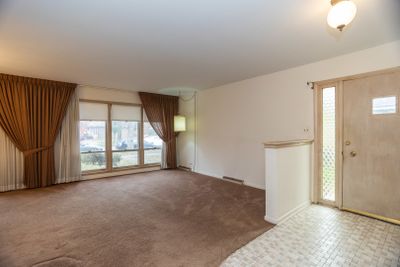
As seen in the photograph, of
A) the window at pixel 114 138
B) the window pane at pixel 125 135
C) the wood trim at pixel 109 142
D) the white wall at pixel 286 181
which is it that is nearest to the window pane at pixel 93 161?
the window at pixel 114 138

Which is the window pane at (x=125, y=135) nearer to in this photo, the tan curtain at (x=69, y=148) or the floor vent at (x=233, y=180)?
the tan curtain at (x=69, y=148)

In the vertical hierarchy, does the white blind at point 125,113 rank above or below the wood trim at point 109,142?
above

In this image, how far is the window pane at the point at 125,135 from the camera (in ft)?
18.0

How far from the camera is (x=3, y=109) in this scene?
3.97 m

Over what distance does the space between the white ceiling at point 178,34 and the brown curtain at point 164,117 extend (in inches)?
81.7

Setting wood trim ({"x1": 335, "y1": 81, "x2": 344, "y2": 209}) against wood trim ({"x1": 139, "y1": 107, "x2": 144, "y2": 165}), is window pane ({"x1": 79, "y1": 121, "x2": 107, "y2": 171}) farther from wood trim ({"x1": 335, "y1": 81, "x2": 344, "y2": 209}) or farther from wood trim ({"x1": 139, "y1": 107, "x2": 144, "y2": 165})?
wood trim ({"x1": 335, "y1": 81, "x2": 344, "y2": 209})

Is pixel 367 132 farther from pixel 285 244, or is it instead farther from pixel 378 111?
pixel 285 244

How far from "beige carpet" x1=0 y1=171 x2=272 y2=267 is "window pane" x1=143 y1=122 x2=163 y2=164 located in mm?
1858

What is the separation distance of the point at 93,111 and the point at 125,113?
0.83 meters

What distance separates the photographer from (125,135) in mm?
5691

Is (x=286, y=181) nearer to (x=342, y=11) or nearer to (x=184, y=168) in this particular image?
(x=342, y=11)

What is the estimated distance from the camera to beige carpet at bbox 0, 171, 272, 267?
198 centimetres

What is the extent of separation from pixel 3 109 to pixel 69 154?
5.00ft

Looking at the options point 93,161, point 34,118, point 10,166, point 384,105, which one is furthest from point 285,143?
point 10,166
